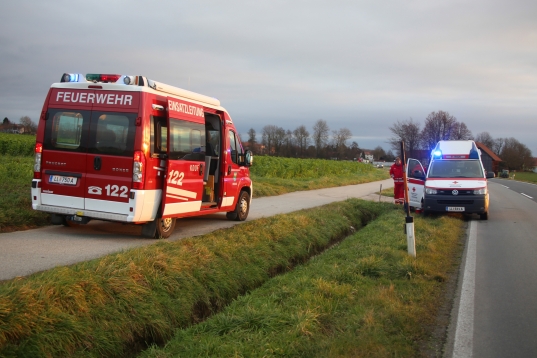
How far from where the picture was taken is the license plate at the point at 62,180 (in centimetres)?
872

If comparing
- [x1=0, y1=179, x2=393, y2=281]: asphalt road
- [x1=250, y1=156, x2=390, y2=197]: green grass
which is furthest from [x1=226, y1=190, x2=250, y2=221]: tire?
[x1=250, y1=156, x2=390, y2=197]: green grass

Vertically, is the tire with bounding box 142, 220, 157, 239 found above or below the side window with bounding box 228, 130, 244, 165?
below

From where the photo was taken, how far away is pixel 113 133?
859 cm

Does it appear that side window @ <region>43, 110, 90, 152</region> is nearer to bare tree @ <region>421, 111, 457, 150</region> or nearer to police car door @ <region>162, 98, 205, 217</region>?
police car door @ <region>162, 98, 205, 217</region>

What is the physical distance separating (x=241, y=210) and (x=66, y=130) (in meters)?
5.10

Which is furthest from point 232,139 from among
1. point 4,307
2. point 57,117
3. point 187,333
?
point 4,307

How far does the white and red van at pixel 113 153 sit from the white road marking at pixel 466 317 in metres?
5.18

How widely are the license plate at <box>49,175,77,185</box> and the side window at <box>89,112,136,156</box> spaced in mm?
631

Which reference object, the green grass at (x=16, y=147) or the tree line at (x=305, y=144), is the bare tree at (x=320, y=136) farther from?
the green grass at (x=16, y=147)

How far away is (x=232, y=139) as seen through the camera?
12102 mm

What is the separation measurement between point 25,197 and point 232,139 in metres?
4.76

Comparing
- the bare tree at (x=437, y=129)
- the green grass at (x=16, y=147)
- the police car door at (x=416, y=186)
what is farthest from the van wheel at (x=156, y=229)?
the bare tree at (x=437, y=129)

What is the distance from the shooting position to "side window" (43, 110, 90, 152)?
8.73m

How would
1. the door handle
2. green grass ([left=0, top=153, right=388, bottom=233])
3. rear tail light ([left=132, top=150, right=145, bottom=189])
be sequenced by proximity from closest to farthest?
rear tail light ([left=132, top=150, right=145, bottom=189]) < the door handle < green grass ([left=0, top=153, right=388, bottom=233])
